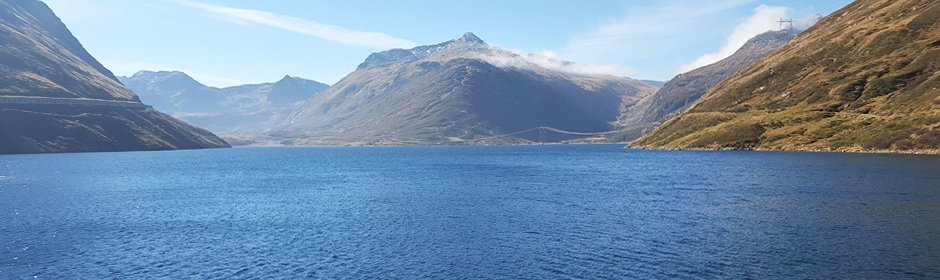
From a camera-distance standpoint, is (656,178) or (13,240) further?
(656,178)

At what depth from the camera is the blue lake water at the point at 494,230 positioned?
67.1 m

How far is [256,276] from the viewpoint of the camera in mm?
65812

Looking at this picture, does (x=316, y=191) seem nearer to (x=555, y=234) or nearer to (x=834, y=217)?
(x=555, y=234)

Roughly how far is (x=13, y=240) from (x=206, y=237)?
24.4 meters

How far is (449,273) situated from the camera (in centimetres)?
6600

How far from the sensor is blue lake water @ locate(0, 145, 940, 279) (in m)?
67.1

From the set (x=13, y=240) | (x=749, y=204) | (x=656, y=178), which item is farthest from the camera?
(x=656, y=178)

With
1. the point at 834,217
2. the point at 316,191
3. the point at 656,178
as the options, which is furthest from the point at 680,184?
the point at 316,191

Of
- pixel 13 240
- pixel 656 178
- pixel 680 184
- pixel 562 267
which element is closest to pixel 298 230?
pixel 13 240

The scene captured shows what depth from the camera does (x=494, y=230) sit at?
305 ft

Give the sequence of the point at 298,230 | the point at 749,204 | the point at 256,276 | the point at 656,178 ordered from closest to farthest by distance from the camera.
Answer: the point at 256,276, the point at 298,230, the point at 749,204, the point at 656,178

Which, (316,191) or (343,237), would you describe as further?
(316,191)

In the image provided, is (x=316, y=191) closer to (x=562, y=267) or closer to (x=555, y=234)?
(x=555, y=234)

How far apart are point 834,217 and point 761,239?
76.9 ft
